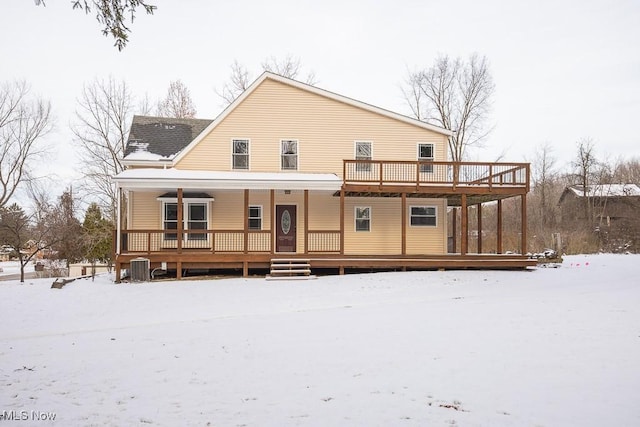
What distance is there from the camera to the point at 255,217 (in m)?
19.5

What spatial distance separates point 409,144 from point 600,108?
1012 inches

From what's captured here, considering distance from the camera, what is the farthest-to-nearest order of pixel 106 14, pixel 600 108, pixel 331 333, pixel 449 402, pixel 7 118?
pixel 600 108, pixel 7 118, pixel 331 333, pixel 106 14, pixel 449 402

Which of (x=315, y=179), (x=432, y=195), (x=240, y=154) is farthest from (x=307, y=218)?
(x=432, y=195)

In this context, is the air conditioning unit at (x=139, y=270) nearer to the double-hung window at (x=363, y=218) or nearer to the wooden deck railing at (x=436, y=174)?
the wooden deck railing at (x=436, y=174)

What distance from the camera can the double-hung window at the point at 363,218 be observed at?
20234mm

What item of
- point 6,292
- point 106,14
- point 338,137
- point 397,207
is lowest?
point 6,292


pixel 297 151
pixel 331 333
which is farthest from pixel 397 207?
pixel 331 333

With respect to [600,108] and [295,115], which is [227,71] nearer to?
[295,115]

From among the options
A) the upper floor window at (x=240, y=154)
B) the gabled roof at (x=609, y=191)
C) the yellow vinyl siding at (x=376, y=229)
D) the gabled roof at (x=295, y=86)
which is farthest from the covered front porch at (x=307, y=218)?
the gabled roof at (x=609, y=191)

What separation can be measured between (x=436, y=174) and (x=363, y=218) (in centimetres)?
386

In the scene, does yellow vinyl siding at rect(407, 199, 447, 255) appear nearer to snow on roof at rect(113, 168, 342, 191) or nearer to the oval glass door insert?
snow on roof at rect(113, 168, 342, 191)

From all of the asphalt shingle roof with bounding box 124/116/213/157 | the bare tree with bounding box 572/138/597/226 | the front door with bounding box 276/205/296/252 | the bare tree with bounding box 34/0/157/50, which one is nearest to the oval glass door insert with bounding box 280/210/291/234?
the front door with bounding box 276/205/296/252

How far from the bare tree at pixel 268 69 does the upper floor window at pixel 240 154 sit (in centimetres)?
1936

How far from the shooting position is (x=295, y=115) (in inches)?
782
